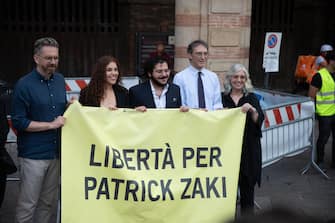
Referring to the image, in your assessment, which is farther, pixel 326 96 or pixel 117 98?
pixel 326 96

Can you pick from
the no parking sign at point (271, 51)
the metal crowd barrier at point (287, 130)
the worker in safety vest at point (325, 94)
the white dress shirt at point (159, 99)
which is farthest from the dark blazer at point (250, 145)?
the no parking sign at point (271, 51)

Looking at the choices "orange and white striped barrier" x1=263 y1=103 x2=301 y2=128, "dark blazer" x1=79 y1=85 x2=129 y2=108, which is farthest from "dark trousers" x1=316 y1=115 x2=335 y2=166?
"dark blazer" x1=79 y1=85 x2=129 y2=108

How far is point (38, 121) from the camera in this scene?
175 inches

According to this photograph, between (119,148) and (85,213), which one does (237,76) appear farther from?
(85,213)

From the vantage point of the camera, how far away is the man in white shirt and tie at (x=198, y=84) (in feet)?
17.9

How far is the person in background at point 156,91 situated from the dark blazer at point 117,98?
73mm

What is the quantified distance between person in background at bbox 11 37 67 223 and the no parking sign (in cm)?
584

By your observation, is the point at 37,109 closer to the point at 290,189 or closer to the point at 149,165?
the point at 149,165

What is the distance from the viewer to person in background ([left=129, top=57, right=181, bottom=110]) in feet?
15.9

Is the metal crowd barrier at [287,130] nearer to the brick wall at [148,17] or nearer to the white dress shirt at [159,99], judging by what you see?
the white dress shirt at [159,99]

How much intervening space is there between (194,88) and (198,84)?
65 millimetres

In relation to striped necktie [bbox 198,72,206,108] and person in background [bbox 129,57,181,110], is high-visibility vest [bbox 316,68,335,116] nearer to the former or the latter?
striped necktie [bbox 198,72,206,108]

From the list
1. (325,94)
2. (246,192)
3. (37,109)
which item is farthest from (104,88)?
(325,94)

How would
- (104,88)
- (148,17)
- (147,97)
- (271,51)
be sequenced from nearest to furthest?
(104,88) → (147,97) → (271,51) → (148,17)
